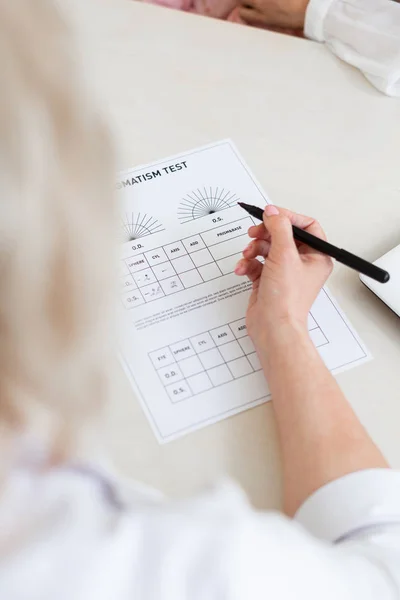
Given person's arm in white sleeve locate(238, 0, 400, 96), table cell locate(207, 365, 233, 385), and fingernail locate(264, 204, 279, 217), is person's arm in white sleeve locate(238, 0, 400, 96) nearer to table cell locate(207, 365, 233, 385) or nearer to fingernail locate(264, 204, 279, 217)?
fingernail locate(264, 204, 279, 217)

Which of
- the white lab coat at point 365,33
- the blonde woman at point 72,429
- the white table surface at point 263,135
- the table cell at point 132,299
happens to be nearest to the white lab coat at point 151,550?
the blonde woman at point 72,429

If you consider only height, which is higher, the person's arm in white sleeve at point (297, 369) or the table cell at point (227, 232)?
the table cell at point (227, 232)

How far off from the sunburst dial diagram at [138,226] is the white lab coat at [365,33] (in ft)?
1.15

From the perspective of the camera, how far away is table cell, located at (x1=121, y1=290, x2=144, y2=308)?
0.68 m

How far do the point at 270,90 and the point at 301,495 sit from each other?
51cm

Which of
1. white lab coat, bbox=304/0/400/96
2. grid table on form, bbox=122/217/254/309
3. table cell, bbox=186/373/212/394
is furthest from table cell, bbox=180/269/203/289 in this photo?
white lab coat, bbox=304/0/400/96

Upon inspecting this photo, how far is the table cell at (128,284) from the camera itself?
2.28 feet

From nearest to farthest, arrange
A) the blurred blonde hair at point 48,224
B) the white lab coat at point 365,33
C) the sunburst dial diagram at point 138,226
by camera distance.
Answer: the blurred blonde hair at point 48,224 → the sunburst dial diagram at point 138,226 → the white lab coat at point 365,33

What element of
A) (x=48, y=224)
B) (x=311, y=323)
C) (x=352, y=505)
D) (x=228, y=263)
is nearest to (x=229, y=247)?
(x=228, y=263)

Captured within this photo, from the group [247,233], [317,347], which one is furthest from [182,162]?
[317,347]

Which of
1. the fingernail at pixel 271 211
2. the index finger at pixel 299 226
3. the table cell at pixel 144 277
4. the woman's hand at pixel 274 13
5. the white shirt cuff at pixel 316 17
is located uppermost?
the woman's hand at pixel 274 13

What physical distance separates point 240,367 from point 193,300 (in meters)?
0.09

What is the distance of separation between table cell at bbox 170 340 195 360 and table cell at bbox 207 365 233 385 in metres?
0.03

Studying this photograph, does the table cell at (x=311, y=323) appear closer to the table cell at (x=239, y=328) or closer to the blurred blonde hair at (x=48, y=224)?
the table cell at (x=239, y=328)
